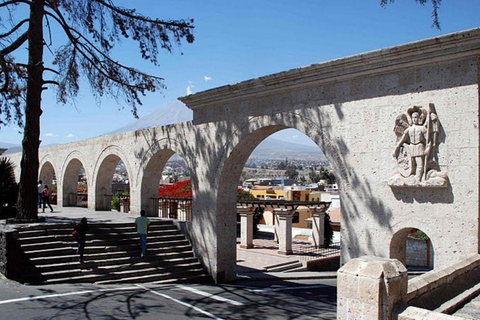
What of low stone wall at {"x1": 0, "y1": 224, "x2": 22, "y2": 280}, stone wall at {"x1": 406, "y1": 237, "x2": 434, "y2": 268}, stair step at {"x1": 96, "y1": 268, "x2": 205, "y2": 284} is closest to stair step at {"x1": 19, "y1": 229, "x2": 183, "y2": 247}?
low stone wall at {"x1": 0, "y1": 224, "x2": 22, "y2": 280}

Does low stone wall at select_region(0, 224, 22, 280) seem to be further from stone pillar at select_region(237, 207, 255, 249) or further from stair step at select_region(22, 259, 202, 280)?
stone pillar at select_region(237, 207, 255, 249)

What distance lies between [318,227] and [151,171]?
29.0 ft

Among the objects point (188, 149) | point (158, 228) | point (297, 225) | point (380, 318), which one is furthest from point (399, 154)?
point (297, 225)

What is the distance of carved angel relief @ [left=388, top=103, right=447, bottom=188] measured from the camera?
6.43m

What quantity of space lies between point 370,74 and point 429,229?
263cm

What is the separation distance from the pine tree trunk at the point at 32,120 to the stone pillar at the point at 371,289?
396 inches

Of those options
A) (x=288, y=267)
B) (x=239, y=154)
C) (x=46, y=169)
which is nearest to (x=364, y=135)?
(x=239, y=154)

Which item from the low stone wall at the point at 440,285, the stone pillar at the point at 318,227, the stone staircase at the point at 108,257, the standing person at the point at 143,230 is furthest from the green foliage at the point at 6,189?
the low stone wall at the point at 440,285

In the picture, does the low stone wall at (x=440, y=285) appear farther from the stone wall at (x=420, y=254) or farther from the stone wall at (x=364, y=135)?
the stone wall at (x=420, y=254)

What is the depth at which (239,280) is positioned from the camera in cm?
1162

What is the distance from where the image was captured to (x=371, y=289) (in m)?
4.00

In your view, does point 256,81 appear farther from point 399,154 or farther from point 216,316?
point 216,316

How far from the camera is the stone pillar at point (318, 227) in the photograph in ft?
64.3

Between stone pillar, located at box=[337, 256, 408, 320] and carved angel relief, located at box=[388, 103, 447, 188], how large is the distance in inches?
104
